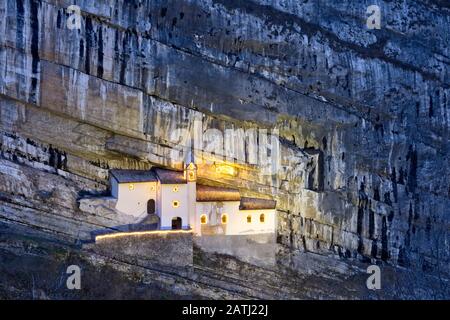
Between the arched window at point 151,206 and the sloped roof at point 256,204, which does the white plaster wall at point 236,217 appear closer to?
the sloped roof at point 256,204

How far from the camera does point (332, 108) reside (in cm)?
4650

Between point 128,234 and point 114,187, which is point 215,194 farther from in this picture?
point 128,234

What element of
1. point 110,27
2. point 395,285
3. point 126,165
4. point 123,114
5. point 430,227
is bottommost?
point 395,285

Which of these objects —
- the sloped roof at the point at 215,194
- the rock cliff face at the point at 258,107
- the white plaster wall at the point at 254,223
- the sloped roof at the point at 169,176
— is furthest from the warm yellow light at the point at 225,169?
the white plaster wall at the point at 254,223

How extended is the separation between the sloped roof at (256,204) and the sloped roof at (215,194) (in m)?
0.67

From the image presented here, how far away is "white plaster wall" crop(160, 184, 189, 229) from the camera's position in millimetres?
44312

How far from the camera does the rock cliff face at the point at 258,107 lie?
43.4 meters

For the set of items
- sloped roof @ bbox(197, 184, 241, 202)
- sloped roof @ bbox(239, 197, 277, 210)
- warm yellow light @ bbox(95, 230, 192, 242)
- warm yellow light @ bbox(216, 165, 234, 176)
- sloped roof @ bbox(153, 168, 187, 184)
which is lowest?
warm yellow light @ bbox(95, 230, 192, 242)

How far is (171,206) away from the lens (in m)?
44.6

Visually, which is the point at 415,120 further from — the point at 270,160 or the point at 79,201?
the point at 79,201

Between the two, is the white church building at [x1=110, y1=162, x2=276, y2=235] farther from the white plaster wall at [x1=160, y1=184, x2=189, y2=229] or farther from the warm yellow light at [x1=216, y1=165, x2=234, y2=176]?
the warm yellow light at [x1=216, y1=165, x2=234, y2=176]

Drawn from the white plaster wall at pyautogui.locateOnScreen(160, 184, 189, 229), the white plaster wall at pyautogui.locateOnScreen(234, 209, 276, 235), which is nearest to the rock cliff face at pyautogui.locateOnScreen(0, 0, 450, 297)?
the white plaster wall at pyautogui.locateOnScreen(234, 209, 276, 235)

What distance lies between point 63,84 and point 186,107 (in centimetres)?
764

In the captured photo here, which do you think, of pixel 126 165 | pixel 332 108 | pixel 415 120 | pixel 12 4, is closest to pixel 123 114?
pixel 126 165
